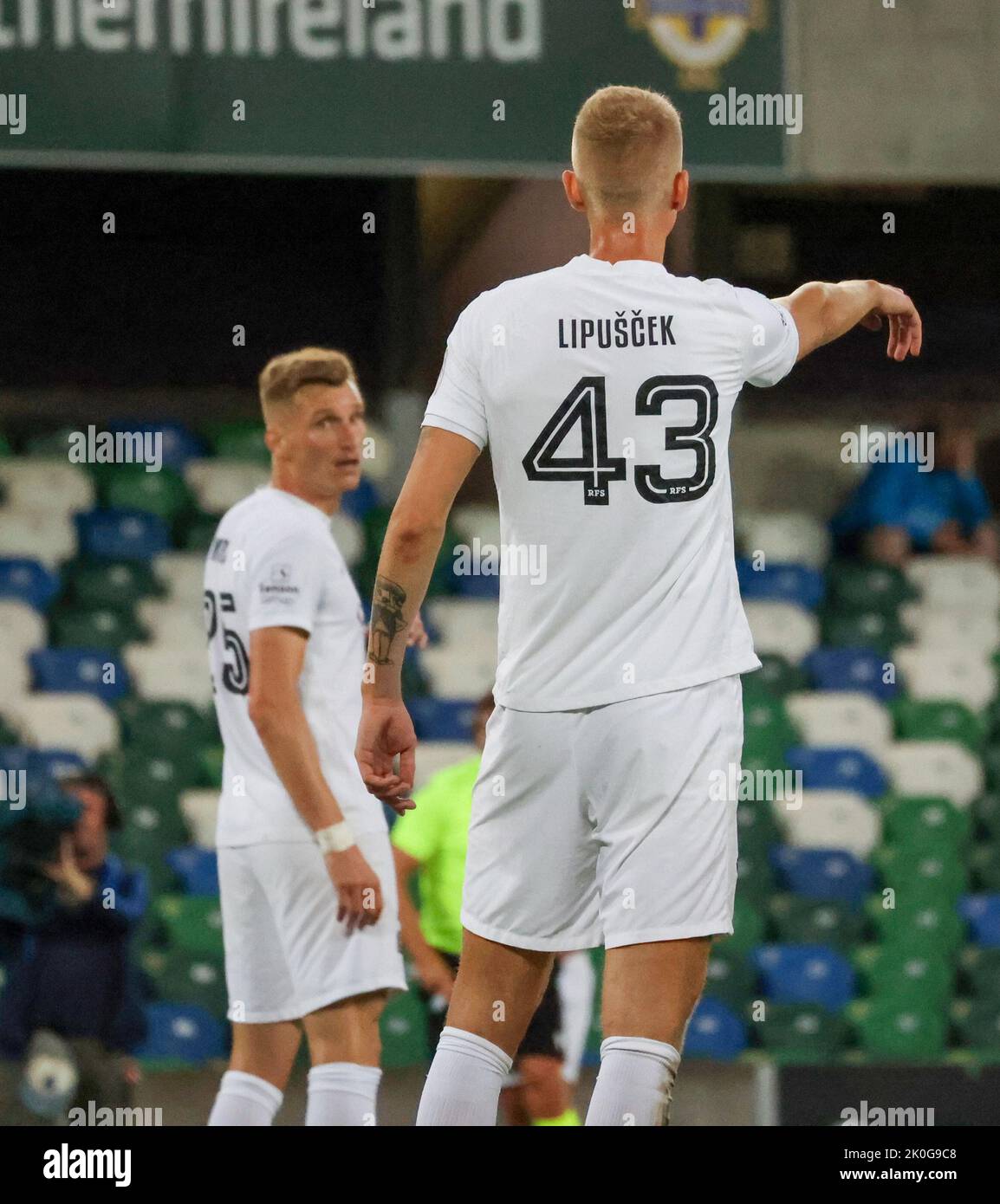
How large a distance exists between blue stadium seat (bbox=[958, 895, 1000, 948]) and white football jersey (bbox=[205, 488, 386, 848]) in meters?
3.86

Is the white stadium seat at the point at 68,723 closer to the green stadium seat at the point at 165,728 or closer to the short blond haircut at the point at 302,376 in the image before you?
the green stadium seat at the point at 165,728

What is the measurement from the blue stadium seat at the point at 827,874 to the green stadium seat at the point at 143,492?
10.7 ft

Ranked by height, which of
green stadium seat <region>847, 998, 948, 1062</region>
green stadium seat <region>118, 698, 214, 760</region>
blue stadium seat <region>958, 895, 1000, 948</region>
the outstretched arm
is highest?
the outstretched arm

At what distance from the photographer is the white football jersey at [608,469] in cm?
291

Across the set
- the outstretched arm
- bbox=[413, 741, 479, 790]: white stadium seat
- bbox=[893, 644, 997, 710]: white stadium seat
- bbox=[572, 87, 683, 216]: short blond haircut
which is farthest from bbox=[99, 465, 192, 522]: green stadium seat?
bbox=[572, 87, 683, 216]: short blond haircut

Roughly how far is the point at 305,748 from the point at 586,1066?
110 inches

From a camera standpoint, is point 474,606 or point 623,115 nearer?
point 623,115

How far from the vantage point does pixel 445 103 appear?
7723mm

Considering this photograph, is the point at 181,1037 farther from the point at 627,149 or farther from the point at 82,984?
the point at 627,149

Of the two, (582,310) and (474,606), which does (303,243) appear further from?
(582,310)

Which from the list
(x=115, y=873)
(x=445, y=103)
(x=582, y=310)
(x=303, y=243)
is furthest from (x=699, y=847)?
(x=303, y=243)

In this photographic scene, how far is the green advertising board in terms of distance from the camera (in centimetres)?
770

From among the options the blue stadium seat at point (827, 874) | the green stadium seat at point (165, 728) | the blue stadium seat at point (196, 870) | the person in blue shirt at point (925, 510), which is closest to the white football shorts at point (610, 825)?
the blue stadium seat at point (196, 870)

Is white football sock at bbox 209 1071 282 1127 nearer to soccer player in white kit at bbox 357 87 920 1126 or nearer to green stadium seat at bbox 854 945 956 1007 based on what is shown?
soccer player in white kit at bbox 357 87 920 1126
